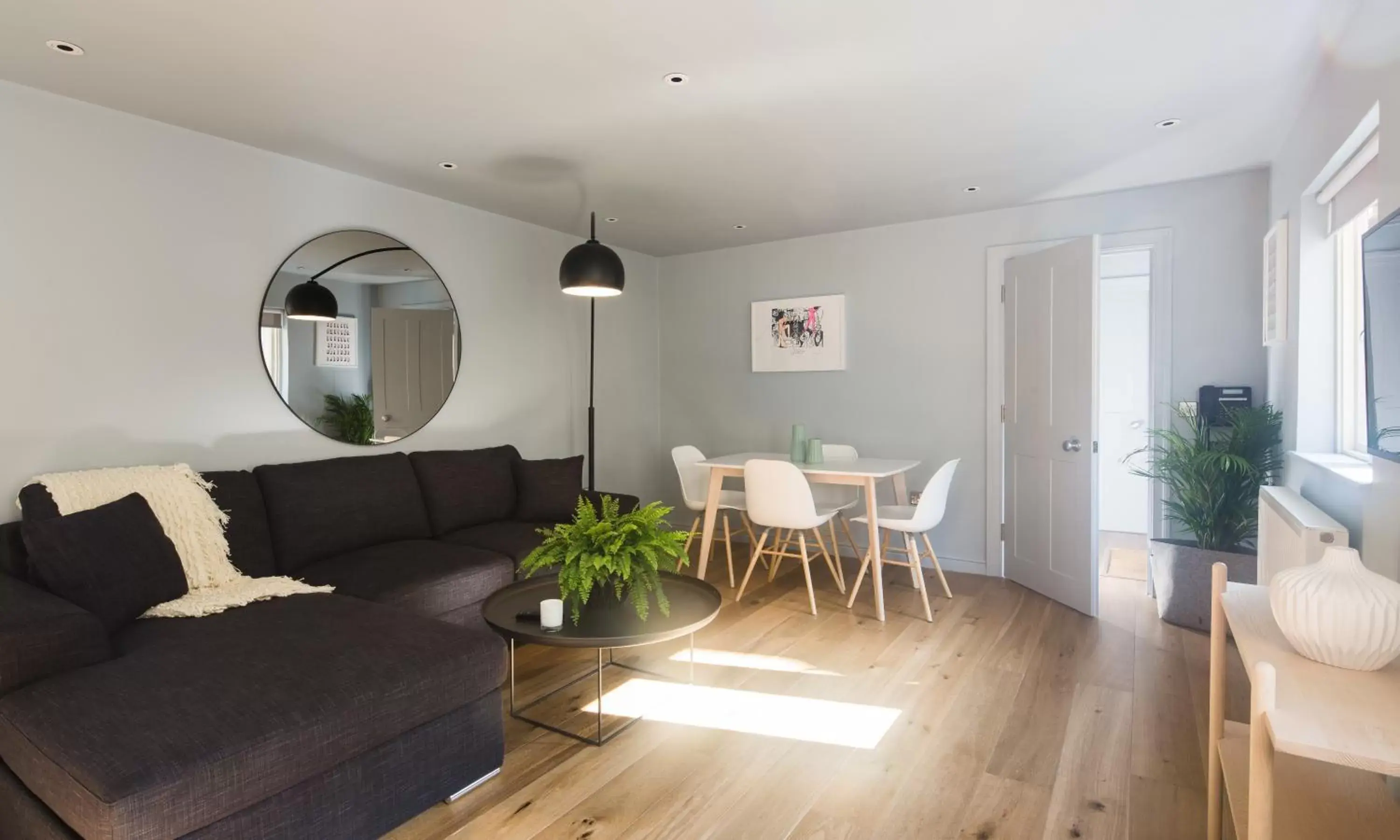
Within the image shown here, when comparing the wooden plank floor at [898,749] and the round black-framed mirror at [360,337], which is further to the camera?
the round black-framed mirror at [360,337]

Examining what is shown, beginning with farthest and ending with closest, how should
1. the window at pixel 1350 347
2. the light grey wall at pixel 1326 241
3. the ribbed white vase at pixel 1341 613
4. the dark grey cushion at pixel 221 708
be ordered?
the window at pixel 1350 347
the light grey wall at pixel 1326 241
the dark grey cushion at pixel 221 708
the ribbed white vase at pixel 1341 613

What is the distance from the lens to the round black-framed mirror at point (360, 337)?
3.48 m

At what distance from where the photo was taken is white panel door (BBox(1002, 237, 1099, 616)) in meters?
3.78

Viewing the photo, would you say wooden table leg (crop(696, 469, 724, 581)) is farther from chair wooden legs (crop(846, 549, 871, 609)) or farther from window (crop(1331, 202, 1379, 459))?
window (crop(1331, 202, 1379, 459))

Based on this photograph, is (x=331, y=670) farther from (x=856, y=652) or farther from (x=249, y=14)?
(x=856, y=652)

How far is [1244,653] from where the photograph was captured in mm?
1476

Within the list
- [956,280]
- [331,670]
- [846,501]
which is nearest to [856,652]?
[846,501]

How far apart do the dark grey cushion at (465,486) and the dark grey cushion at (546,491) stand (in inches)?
2.5

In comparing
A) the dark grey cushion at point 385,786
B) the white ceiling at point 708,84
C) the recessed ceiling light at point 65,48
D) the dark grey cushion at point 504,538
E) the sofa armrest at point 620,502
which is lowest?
the dark grey cushion at point 385,786

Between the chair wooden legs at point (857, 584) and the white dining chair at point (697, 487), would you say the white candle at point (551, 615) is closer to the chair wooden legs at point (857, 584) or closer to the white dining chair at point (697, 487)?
the chair wooden legs at point (857, 584)

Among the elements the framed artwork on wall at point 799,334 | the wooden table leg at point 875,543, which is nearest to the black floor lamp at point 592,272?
the wooden table leg at point 875,543

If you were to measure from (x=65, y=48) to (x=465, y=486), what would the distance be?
2.33 m

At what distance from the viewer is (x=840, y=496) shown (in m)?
4.77

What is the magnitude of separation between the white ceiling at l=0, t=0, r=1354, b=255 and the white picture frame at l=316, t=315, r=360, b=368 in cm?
78
